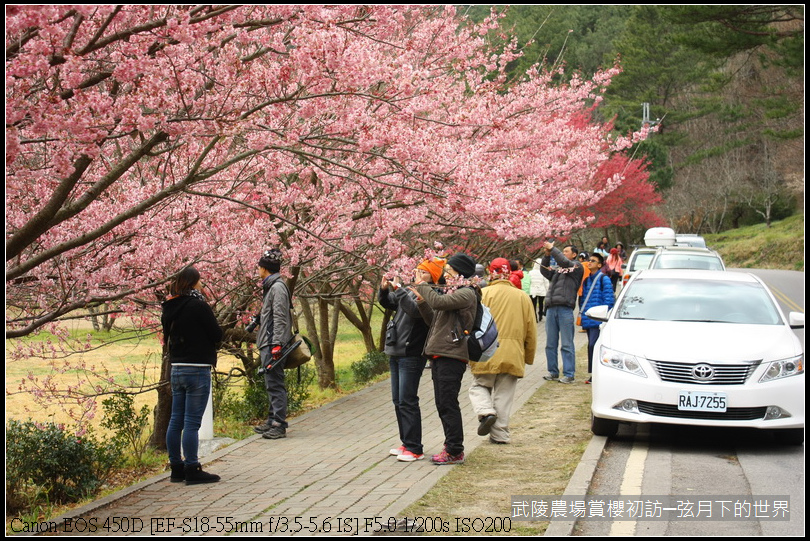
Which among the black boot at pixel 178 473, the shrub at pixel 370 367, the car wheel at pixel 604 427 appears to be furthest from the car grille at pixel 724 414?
the shrub at pixel 370 367

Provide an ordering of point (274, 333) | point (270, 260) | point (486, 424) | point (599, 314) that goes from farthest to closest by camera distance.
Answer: point (599, 314) < point (274, 333) < point (270, 260) < point (486, 424)

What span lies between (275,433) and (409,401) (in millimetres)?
2376

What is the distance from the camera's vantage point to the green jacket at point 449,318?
757 cm

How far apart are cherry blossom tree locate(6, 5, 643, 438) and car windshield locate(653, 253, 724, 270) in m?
6.03

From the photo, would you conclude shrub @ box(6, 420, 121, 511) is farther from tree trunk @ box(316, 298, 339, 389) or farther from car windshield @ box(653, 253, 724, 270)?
car windshield @ box(653, 253, 724, 270)

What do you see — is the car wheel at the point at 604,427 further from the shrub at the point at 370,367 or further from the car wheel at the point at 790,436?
the shrub at the point at 370,367

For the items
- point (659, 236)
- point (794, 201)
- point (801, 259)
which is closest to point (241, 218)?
point (659, 236)

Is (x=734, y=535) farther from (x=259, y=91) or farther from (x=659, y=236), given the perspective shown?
(x=659, y=236)

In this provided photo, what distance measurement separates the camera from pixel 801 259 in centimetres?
5003

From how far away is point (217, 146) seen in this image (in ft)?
27.5

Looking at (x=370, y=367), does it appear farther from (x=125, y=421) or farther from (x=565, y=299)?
(x=125, y=421)

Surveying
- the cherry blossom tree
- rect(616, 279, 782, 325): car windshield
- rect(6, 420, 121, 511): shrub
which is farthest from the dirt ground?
rect(6, 420, 121, 511): shrub

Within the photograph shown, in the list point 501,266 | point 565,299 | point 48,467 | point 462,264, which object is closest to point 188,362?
point 48,467

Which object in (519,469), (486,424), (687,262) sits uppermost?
(687,262)
